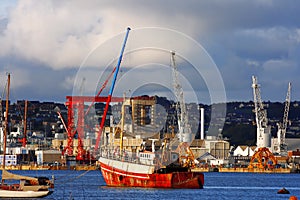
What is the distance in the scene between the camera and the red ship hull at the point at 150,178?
93.0m

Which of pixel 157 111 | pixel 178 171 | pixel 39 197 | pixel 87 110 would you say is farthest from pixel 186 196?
pixel 87 110

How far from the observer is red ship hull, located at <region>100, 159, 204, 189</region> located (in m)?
93.0

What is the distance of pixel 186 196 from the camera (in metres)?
85.9

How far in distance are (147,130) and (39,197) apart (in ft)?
358

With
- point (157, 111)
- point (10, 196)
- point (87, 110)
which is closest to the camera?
point (10, 196)

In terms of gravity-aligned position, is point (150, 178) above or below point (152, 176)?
below

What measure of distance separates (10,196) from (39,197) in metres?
2.77

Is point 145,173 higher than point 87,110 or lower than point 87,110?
lower

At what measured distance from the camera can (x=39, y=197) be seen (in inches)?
2987

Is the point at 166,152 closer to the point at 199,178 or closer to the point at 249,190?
the point at 199,178

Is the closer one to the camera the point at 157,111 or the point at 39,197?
the point at 39,197

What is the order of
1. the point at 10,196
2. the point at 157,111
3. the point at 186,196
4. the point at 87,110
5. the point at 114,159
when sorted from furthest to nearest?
the point at 87,110
the point at 157,111
the point at 114,159
the point at 186,196
the point at 10,196

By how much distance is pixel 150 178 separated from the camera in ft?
306

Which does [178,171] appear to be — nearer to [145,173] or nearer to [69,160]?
[145,173]
